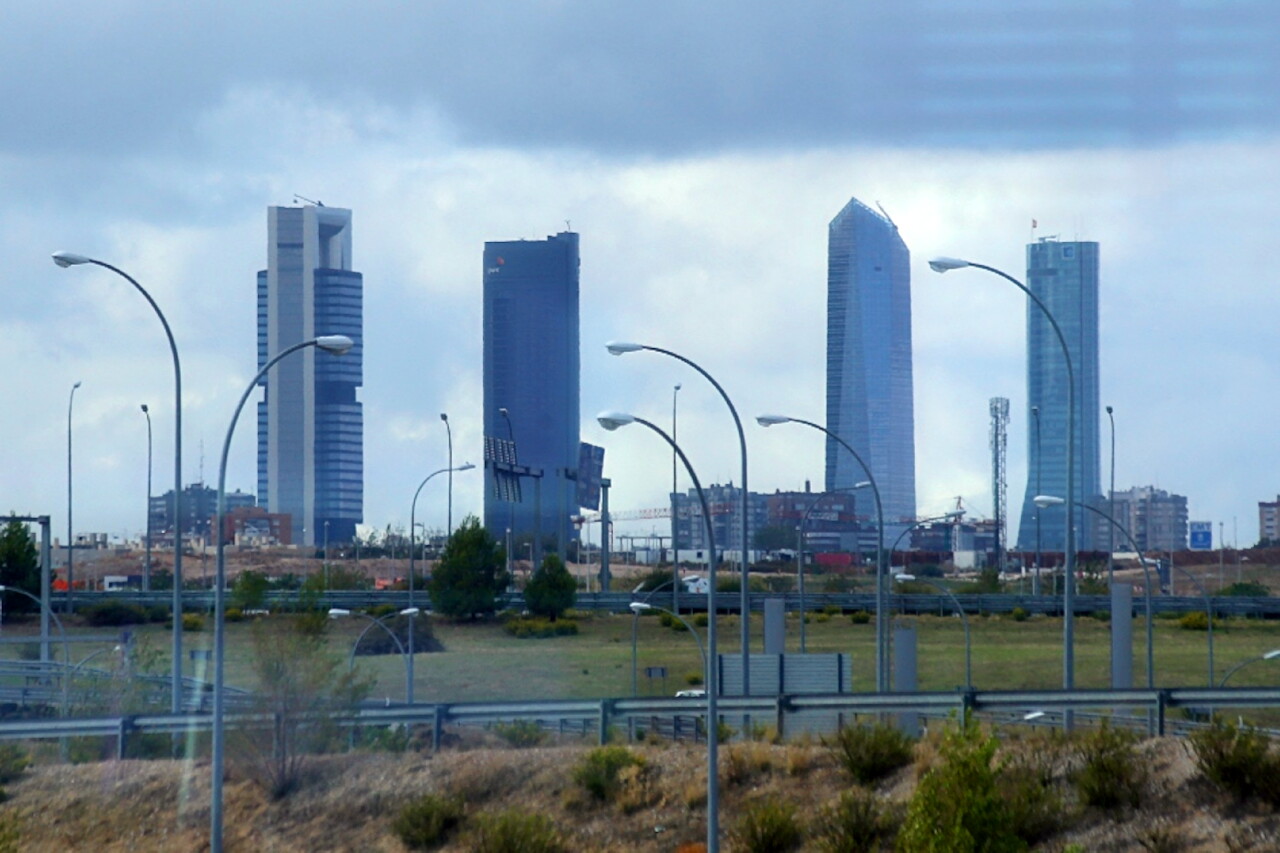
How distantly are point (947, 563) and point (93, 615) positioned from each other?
13209cm

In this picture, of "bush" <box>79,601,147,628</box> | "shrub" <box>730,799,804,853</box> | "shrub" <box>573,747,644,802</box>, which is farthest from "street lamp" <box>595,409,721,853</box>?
"bush" <box>79,601,147,628</box>

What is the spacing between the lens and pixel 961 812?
15070mm

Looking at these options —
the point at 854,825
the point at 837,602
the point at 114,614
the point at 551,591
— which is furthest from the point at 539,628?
the point at 854,825

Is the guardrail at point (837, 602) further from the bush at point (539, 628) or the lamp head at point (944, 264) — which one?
the lamp head at point (944, 264)

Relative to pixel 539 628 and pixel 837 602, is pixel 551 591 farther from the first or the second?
pixel 837 602

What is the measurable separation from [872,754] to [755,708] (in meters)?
2.80

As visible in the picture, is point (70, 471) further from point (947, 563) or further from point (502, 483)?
point (947, 563)

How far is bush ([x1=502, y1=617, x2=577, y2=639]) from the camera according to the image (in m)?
80.2

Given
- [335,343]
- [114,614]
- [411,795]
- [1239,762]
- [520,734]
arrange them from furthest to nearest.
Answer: [114,614], [520,734], [411,795], [335,343], [1239,762]

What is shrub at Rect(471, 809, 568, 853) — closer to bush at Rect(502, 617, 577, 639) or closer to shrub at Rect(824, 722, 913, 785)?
shrub at Rect(824, 722, 913, 785)

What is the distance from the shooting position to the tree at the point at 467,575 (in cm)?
8400

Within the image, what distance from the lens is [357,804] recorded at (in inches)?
1055

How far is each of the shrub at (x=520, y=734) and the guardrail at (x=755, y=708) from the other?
6.31 feet

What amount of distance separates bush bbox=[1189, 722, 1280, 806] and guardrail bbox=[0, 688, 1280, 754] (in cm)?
123
